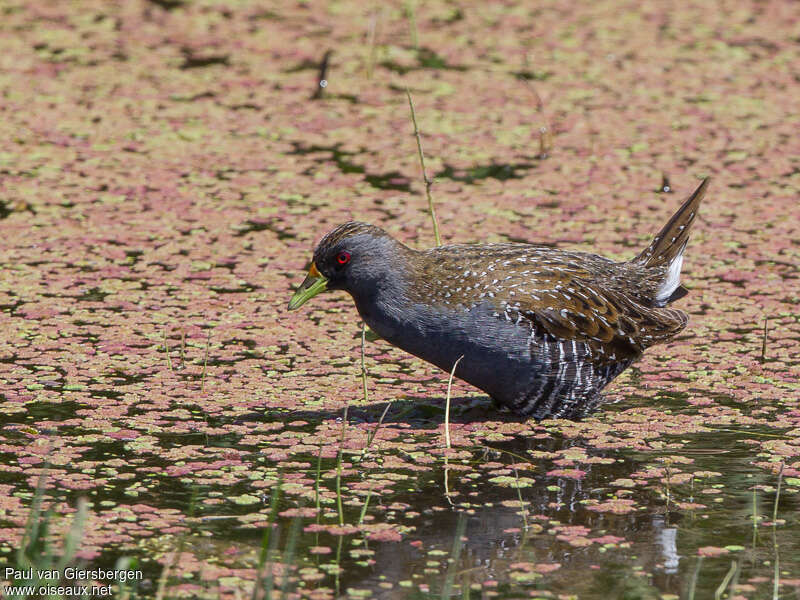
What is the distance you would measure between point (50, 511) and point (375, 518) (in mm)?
1236

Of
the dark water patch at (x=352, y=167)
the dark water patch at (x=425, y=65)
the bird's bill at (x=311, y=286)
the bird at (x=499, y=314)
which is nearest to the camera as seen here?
the bird at (x=499, y=314)

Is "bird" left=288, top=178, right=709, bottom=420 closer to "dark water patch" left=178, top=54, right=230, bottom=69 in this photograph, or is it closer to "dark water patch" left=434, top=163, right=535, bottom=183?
"dark water patch" left=434, top=163, right=535, bottom=183

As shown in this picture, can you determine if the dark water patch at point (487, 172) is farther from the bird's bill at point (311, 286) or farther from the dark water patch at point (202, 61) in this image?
the bird's bill at point (311, 286)

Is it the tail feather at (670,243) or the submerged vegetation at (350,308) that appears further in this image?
the tail feather at (670,243)

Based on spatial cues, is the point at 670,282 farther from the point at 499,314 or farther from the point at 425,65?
the point at 425,65

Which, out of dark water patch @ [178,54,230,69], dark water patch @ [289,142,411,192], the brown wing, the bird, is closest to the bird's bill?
the bird

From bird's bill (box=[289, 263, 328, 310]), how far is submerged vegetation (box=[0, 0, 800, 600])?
48 cm

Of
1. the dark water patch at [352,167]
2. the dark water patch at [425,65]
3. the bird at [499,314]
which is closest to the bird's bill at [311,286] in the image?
the bird at [499,314]

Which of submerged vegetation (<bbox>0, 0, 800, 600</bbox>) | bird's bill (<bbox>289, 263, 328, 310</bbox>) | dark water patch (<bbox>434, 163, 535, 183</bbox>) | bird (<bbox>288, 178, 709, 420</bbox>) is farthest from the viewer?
dark water patch (<bbox>434, 163, 535, 183</bbox>)

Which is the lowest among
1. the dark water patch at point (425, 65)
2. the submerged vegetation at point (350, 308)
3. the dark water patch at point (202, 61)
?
the submerged vegetation at point (350, 308)

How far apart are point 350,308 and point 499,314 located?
177cm

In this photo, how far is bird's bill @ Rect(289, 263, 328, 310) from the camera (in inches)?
234

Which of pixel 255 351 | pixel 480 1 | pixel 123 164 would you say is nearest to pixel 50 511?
pixel 255 351

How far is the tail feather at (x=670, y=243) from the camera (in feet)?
21.7
